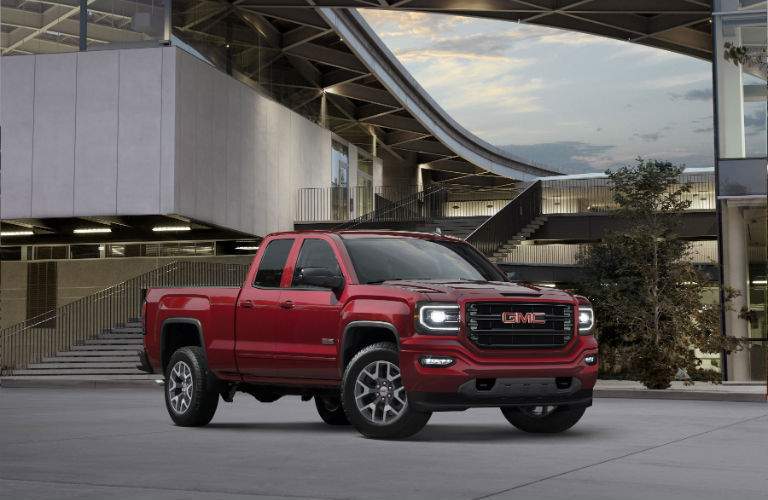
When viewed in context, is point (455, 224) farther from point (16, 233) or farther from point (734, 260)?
point (16, 233)

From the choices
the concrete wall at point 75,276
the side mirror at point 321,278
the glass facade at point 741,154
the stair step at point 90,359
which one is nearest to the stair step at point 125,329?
the stair step at point 90,359

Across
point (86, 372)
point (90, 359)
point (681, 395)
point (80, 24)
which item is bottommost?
point (86, 372)

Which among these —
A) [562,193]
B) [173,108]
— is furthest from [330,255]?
[562,193]

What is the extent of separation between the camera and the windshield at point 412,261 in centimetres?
1259

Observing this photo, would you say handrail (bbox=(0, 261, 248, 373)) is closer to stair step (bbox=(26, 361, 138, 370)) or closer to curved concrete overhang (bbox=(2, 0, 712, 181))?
stair step (bbox=(26, 361, 138, 370))

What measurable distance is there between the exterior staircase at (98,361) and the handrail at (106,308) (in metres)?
1.31

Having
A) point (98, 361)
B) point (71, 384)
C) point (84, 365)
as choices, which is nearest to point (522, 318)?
point (71, 384)

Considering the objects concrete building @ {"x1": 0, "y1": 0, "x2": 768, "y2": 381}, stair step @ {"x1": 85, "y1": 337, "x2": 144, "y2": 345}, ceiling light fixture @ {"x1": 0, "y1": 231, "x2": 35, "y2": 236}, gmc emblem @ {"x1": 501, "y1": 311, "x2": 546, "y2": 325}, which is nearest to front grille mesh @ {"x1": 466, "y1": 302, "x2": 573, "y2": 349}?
gmc emblem @ {"x1": 501, "y1": 311, "x2": 546, "y2": 325}

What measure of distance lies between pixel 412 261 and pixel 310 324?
129 cm

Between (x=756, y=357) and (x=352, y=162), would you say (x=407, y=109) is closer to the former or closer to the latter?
(x=352, y=162)

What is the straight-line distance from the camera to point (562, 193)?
5172cm

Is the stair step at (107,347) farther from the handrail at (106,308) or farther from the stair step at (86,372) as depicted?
the stair step at (86,372)

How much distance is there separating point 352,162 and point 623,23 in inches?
712

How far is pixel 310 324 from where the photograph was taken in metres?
12.5
